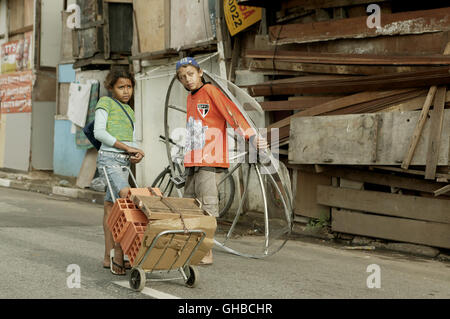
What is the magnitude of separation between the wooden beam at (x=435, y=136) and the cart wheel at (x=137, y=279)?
4.55m

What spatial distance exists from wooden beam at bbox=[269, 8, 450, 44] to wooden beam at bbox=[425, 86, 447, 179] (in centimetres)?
96

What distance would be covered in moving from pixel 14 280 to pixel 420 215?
544 cm

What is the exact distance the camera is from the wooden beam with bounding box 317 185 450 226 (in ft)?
29.5

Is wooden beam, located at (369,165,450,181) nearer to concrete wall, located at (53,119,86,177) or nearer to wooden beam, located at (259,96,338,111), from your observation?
wooden beam, located at (259,96,338,111)

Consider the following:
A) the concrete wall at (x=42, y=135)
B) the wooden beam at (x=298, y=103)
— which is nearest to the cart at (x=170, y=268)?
the wooden beam at (x=298, y=103)

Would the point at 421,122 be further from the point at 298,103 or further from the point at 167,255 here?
the point at 167,255

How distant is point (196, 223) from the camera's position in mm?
5750

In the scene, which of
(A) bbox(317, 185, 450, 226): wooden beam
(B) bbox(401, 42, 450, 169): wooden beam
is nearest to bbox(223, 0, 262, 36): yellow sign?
(A) bbox(317, 185, 450, 226): wooden beam

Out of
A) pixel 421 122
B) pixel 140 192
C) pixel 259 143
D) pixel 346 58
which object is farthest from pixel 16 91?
pixel 140 192

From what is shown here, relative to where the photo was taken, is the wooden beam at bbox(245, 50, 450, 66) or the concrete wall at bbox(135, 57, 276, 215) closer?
the wooden beam at bbox(245, 50, 450, 66)

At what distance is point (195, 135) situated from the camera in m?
7.20

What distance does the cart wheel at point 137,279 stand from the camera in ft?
18.5

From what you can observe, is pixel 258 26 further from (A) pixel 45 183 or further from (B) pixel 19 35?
(B) pixel 19 35

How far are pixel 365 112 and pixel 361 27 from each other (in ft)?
4.03
